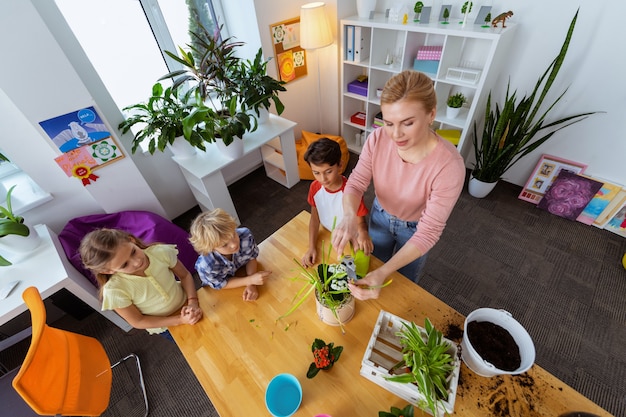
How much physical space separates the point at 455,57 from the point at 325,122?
1.64m

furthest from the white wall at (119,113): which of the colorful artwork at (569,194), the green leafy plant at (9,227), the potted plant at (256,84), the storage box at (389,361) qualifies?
the storage box at (389,361)

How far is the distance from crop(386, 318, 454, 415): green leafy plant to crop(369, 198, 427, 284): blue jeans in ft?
1.87

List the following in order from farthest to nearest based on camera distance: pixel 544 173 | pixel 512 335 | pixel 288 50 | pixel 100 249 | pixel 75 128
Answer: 1. pixel 288 50
2. pixel 544 173
3. pixel 75 128
4. pixel 100 249
5. pixel 512 335

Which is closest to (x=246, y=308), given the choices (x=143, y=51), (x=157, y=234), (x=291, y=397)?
(x=291, y=397)

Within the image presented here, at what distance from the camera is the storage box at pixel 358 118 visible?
128 inches

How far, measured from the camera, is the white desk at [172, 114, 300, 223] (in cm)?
230

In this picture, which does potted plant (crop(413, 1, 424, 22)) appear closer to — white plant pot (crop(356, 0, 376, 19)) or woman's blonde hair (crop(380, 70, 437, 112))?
white plant pot (crop(356, 0, 376, 19))

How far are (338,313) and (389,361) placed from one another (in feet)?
0.71

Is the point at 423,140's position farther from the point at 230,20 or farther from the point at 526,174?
the point at 230,20

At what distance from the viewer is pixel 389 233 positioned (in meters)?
1.47

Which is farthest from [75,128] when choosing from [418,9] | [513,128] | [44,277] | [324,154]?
[513,128]

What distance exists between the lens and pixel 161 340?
6.38ft

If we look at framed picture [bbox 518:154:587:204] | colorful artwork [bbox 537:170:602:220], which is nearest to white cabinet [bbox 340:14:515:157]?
framed picture [bbox 518:154:587:204]

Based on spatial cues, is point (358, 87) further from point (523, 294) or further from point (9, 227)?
point (9, 227)
